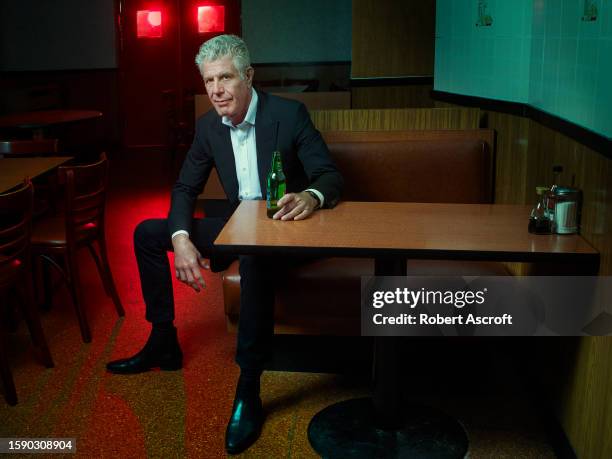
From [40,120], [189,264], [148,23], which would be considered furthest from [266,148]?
[148,23]

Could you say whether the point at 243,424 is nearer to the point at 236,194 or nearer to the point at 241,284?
the point at 241,284

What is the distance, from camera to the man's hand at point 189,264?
273 centimetres

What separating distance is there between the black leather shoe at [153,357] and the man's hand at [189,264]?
18.6 inches

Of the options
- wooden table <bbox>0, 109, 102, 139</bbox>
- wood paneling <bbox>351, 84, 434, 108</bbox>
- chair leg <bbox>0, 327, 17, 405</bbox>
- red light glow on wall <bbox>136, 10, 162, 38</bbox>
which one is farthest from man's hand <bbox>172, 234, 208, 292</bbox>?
red light glow on wall <bbox>136, 10, 162, 38</bbox>

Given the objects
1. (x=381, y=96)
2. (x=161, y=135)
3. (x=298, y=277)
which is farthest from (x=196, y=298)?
(x=161, y=135)

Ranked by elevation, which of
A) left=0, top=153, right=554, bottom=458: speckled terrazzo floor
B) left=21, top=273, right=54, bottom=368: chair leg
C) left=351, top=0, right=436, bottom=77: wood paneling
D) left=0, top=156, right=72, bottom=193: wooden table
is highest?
left=351, top=0, right=436, bottom=77: wood paneling

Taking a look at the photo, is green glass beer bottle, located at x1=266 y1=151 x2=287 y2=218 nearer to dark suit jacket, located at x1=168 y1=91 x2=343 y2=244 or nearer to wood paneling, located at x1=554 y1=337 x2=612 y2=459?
dark suit jacket, located at x1=168 y1=91 x2=343 y2=244

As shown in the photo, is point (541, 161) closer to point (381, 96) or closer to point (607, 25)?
point (607, 25)

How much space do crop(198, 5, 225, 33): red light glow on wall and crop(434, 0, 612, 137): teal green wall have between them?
21.4ft

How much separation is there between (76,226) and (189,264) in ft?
3.32

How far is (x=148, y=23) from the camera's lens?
1039cm

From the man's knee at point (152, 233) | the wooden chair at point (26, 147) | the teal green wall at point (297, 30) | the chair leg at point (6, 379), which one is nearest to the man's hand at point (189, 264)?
the man's knee at point (152, 233)

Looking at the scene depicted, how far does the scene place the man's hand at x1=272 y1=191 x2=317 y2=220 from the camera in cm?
242

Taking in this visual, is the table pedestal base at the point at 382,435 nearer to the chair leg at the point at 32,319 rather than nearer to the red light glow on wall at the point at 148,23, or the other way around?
the chair leg at the point at 32,319
